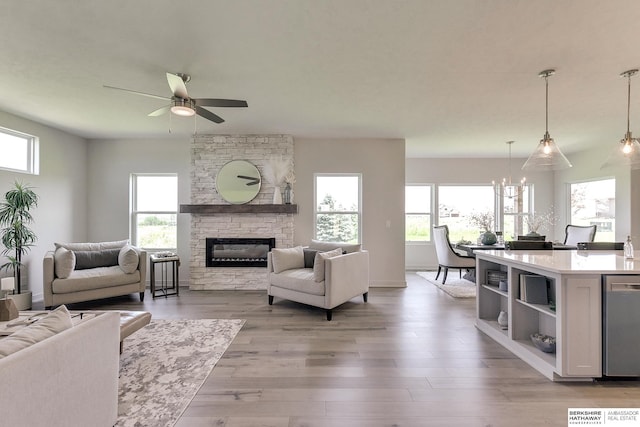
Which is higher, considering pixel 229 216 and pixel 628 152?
pixel 628 152

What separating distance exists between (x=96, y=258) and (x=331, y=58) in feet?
14.0

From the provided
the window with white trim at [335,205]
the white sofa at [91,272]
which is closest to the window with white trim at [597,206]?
the window with white trim at [335,205]

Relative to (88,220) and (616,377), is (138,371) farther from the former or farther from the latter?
(88,220)

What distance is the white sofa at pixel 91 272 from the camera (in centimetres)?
353

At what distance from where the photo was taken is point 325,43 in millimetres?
2203

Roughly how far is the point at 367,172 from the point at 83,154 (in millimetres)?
4981

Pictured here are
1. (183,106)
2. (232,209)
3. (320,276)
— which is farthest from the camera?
(232,209)

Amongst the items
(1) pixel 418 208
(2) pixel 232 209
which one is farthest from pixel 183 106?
(1) pixel 418 208

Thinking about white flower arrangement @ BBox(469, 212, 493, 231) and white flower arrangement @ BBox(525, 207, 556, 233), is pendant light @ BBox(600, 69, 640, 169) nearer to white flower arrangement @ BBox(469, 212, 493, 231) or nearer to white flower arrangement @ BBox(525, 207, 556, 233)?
white flower arrangement @ BBox(469, 212, 493, 231)

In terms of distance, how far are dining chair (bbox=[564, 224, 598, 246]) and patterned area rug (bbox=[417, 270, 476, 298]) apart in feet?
6.17

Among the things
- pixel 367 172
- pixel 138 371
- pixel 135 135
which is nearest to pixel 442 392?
pixel 138 371

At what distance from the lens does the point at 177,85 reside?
7.69 ft

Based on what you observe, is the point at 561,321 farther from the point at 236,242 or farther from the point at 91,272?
the point at 91,272

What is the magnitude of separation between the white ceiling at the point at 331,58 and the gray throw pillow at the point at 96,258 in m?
1.90
